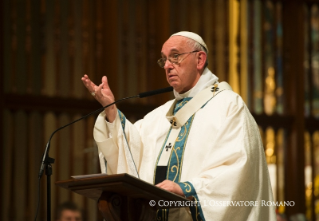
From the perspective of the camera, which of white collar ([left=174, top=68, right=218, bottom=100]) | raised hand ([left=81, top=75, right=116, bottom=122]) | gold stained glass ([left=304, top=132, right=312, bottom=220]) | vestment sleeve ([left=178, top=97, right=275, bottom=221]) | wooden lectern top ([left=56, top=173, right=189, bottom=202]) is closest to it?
wooden lectern top ([left=56, top=173, right=189, bottom=202])

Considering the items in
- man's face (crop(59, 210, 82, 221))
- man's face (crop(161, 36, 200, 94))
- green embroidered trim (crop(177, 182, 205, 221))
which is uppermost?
man's face (crop(161, 36, 200, 94))

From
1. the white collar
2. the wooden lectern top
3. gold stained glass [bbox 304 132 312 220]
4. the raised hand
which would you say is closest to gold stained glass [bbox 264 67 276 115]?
gold stained glass [bbox 304 132 312 220]

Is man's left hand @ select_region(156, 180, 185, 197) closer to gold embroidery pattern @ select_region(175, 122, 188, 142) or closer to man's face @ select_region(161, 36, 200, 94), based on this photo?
gold embroidery pattern @ select_region(175, 122, 188, 142)

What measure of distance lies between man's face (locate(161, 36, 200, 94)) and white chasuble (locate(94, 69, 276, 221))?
0.07 metres

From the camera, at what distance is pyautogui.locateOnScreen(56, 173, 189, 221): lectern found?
297 centimetres

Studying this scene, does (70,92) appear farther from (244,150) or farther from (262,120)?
(244,150)

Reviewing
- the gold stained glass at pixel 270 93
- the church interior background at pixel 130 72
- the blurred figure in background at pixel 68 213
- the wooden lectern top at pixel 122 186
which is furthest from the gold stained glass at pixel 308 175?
the wooden lectern top at pixel 122 186

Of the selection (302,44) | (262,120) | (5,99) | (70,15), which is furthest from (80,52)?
(302,44)

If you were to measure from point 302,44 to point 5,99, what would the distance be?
397cm

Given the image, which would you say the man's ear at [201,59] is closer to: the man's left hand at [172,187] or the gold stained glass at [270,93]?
the man's left hand at [172,187]

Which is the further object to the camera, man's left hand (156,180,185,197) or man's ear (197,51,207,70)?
man's ear (197,51,207,70)

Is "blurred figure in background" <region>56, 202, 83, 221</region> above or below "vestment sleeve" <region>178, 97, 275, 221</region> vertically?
below

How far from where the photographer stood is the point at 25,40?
659 cm

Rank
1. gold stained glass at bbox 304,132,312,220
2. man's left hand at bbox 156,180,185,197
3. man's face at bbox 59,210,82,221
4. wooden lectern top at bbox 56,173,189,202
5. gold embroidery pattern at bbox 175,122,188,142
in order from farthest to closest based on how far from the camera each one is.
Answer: gold stained glass at bbox 304,132,312,220 → man's face at bbox 59,210,82,221 → gold embroidery pattern at bbox 175,122,188,142 → man's left hand at bbox 156,180,185,197 → wooden lectern top at bbox 56,173,189,202
